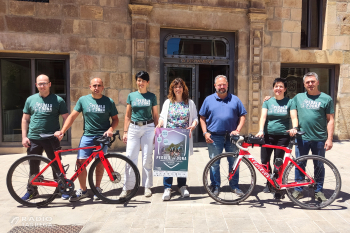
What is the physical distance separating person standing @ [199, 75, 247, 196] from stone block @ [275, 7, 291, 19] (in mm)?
5718

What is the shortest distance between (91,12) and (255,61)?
4.97 metres

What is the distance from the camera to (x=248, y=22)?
344 inches

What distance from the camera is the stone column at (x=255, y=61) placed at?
28.3ft

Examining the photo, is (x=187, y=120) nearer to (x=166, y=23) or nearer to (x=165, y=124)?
(x=165, y=124)

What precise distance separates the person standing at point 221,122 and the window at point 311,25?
6.65 metres

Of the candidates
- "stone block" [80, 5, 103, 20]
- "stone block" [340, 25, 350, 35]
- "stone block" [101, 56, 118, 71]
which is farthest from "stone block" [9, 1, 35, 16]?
"stone block" [340, 25, 350, 35]

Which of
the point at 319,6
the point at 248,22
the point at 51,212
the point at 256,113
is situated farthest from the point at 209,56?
the point at 51,212

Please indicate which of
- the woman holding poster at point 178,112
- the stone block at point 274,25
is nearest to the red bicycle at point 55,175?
the woman holding poster at point 178,112

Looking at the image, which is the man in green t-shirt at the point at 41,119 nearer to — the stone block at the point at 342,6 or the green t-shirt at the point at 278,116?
the green t-shirt at the point at 278,116

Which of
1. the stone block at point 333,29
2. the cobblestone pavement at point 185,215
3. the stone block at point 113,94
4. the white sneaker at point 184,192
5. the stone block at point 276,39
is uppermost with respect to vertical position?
the stone block at point 333,29

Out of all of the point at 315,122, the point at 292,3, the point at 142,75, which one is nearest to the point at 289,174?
the point at 315,122

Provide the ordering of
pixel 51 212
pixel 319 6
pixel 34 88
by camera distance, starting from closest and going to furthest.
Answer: pixel 51 212
pixel 34 88
pixel 319 6

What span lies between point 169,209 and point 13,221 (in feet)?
6.38

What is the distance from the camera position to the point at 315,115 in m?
4.11
